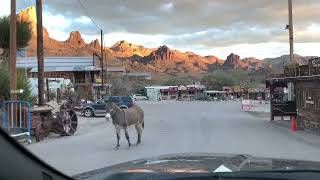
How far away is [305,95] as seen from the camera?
1215 inches

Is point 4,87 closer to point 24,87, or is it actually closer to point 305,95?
point 24,87

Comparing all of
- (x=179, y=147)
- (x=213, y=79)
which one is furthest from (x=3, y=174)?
(x=213, y=79)

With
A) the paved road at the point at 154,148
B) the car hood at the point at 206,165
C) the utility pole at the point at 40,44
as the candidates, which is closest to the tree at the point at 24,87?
the utility pole at the point at 40,44

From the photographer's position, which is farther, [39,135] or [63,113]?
[63,113]

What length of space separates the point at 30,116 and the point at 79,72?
270ft

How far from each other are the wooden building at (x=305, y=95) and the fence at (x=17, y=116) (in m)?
12.5

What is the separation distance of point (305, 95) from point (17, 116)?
1511cm

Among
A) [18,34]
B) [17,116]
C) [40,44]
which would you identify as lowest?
[17,116]

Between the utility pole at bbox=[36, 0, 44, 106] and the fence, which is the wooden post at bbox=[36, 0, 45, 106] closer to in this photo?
the utility pole at bbox=[36, 0, 44, 106]

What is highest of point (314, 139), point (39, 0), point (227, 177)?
point (39, 0)

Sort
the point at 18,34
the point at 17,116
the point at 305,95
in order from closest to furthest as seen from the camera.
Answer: the point at 17,116
the point at 305,95
the point at 18,34

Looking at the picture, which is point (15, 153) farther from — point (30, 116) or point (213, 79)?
point (213, 79)

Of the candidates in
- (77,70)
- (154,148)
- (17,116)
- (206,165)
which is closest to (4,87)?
(17,116)

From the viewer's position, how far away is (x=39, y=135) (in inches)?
934
